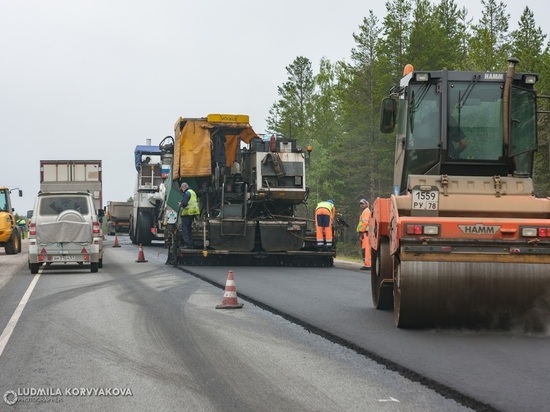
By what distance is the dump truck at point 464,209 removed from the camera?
31.6 ft

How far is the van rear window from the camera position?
21.4 metres

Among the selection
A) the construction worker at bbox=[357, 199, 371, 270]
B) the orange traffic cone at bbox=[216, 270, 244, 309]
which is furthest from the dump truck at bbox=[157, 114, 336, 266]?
the orange traffic cone at bbox=[216, 270, 244, 309]

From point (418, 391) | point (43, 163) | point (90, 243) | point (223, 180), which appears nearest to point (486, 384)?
point (418, 391)

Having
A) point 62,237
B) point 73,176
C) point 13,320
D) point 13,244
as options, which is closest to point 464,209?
point 13,320

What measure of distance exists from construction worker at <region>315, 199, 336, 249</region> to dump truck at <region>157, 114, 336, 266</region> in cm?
22

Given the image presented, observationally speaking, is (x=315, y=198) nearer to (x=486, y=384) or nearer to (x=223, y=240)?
(x=223, y=240)

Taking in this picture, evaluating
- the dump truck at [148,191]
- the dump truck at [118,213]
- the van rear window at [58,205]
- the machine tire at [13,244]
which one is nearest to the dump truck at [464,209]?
the van rear window at [58,205]

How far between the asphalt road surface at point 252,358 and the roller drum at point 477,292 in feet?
0.70

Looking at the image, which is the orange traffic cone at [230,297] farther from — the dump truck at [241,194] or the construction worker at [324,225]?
the construction worker at [324,225]

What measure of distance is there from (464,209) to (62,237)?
12.6 meters

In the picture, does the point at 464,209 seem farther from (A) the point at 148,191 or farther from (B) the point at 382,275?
(A) the point at 148,191

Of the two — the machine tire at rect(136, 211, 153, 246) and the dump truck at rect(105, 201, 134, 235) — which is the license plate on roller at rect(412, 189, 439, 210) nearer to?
the machine tire at rect(136, 211, 153, 246)

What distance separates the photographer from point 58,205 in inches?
847

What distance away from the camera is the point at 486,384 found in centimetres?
707
